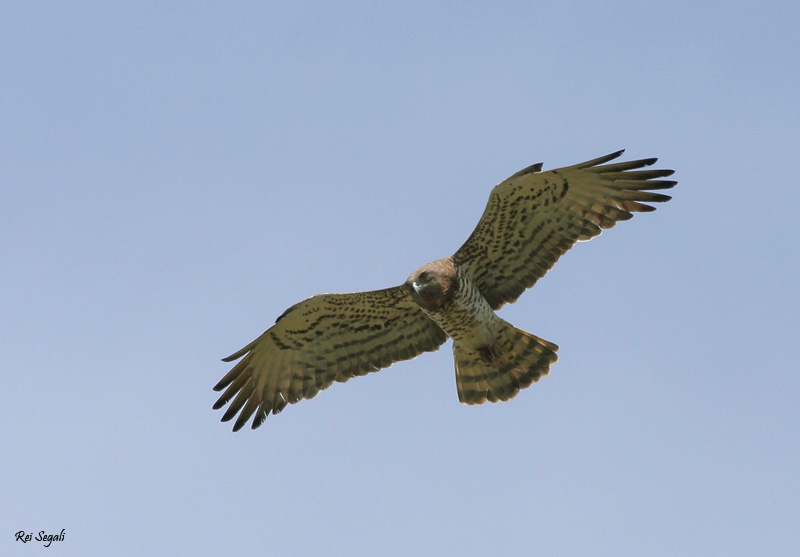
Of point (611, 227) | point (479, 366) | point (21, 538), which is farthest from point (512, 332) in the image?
point (21, 538)

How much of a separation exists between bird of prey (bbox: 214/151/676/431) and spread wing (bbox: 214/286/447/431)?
0.01 metres

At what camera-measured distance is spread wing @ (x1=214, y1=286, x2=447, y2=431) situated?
13547 mm

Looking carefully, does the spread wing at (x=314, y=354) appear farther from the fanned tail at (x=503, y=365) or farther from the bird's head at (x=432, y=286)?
the bird's head at (x=432, y=286)

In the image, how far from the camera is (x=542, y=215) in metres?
12.8

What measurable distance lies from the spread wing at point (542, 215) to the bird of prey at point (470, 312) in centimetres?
1

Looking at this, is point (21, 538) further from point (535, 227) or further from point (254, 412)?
point (535, 227)

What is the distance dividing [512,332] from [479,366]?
1.88 ft

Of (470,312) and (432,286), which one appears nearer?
(432,286)

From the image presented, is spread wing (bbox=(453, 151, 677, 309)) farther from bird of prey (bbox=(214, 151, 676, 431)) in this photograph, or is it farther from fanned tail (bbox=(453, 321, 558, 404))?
fanned tail (bbox=(453, 321, 558, 404))

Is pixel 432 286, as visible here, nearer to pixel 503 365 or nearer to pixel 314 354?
pixel 503 365

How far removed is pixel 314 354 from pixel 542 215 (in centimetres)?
320

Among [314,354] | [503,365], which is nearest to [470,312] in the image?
[503,365]

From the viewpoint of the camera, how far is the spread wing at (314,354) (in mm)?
13547

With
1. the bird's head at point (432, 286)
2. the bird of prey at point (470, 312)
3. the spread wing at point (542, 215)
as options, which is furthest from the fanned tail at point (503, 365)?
the bird's head at point (432, 286)
